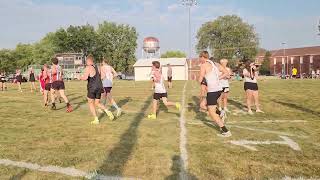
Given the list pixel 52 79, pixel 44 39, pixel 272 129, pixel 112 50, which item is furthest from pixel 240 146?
pixel 44 39

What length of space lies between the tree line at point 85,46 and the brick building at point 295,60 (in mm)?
36384

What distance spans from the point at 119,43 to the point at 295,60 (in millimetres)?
54186

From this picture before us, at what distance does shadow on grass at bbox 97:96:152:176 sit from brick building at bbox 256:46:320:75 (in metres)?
104

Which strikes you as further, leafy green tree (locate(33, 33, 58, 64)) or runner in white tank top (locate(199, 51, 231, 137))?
leafy green tree (locate(33, 33, 58, 64))

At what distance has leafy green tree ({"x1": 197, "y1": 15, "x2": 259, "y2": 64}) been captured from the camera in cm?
9744

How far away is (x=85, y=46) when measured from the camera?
9362cm

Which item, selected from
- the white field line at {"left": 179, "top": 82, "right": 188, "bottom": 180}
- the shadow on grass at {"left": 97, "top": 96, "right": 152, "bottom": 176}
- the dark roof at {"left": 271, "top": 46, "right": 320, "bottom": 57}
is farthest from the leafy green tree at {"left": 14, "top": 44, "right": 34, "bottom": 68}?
the shadow on grass at {"left": 97, "top": 96, "right": 152, "bottom": 176}

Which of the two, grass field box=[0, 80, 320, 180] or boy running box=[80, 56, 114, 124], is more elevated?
boy running box=[80, 56, 114, 124]

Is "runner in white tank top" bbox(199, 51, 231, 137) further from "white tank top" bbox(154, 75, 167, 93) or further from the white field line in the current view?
"white tank top" bbox(154, 75, 167, 93)

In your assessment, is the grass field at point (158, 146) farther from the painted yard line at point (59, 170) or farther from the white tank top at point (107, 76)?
the white tank top at point (107, 76)

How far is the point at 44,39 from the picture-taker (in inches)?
4220

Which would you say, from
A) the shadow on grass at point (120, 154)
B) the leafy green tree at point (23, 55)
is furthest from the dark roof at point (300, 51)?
the shadow on grass at point (120, 154)

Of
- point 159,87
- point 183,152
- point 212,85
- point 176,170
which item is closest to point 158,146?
point 183,152

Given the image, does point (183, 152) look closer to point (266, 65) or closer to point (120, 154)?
point (120, 154)
